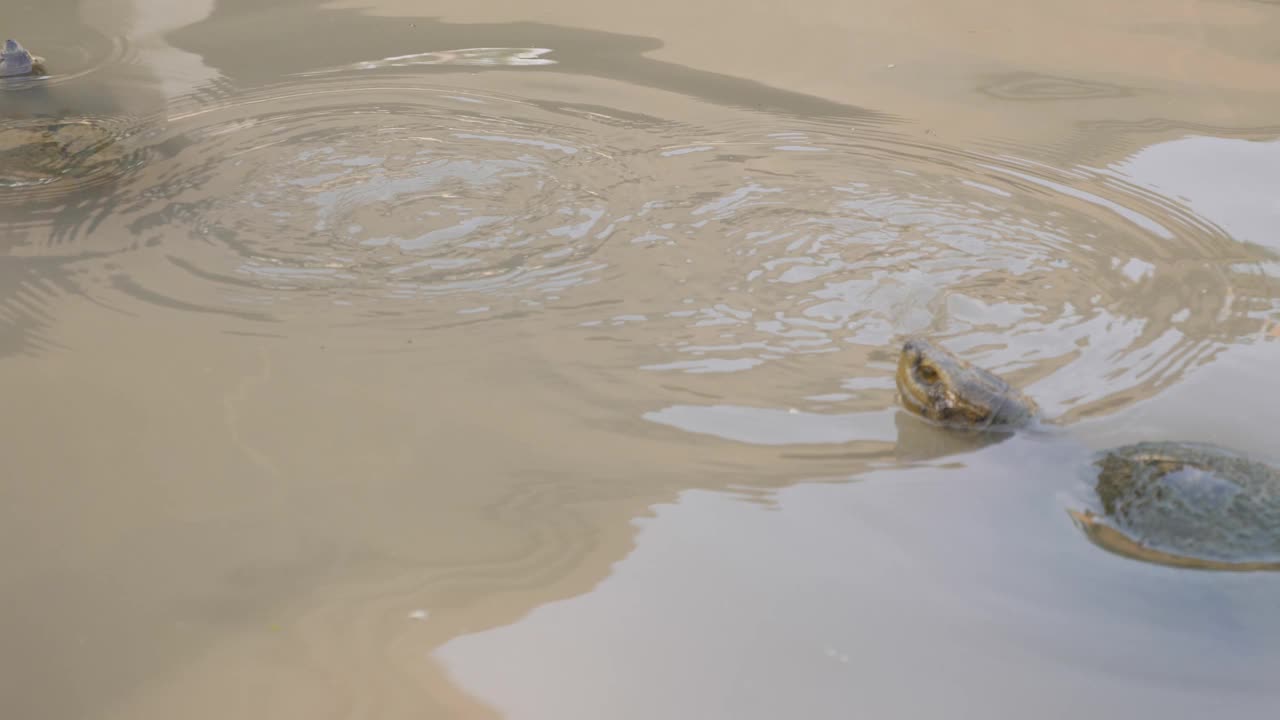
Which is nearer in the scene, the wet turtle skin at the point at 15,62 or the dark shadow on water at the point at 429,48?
the dark shadow on water at the point at 429,48

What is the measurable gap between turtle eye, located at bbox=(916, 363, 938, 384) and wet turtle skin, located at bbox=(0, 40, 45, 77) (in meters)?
4.52

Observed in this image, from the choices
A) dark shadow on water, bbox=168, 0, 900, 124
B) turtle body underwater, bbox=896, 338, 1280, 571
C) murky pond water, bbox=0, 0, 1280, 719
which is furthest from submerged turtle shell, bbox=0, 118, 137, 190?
turtle body underwater, bbox=896, 338, 1280, 571

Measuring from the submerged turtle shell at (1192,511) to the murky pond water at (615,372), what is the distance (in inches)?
2.4

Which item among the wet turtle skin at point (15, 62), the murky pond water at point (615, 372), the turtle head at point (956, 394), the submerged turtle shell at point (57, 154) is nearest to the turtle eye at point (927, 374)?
the turtle head at point (956, 394)

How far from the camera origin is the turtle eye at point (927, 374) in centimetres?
249

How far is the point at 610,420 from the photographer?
250cm

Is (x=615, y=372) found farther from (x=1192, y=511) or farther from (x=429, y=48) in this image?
(x=429, y=48)

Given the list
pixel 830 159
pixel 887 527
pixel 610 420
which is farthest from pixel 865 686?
pixel 830 159

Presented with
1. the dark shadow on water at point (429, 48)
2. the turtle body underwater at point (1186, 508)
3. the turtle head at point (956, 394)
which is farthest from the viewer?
the dark shadow on water at point (429, 48)

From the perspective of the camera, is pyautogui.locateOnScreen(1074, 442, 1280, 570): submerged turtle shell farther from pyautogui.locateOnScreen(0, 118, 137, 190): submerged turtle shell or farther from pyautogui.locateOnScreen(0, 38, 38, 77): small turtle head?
pyautogui.locateOnScreen(0, 38, 38, 77): small turtle head

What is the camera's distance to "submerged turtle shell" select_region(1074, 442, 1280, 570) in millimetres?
2004

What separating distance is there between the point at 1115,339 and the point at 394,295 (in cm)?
201

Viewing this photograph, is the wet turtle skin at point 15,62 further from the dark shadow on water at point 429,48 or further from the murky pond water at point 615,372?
the dark shadow on water at point 429,48

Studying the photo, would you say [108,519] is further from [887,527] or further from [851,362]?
[851,362]
